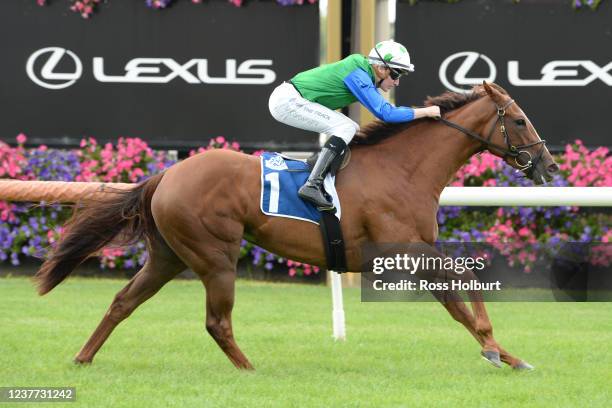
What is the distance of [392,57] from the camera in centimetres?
636

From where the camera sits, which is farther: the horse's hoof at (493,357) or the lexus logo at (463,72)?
the lexus logo at (463,72)

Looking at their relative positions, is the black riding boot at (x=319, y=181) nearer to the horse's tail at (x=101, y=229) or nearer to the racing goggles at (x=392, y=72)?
the racing goggles at (x=392, y=72)

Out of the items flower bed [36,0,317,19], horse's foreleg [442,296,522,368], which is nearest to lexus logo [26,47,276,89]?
flower bed [36,0,317,19]

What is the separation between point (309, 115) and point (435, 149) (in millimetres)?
729

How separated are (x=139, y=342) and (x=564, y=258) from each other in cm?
390

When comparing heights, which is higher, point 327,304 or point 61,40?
point 61,40

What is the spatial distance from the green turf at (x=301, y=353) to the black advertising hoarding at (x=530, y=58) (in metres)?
1.86

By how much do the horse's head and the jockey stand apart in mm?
342

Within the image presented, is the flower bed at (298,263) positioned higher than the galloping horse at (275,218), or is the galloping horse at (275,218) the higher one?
the galloping horse at (275,218)

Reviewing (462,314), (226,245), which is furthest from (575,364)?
(226,245)

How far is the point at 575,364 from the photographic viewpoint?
6.43 m

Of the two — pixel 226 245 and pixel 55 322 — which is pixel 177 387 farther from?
pixel 55 322

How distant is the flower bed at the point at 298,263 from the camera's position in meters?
9.88

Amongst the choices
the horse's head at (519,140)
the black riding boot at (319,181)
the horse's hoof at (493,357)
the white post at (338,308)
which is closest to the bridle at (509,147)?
the horse's head at (519,140)
